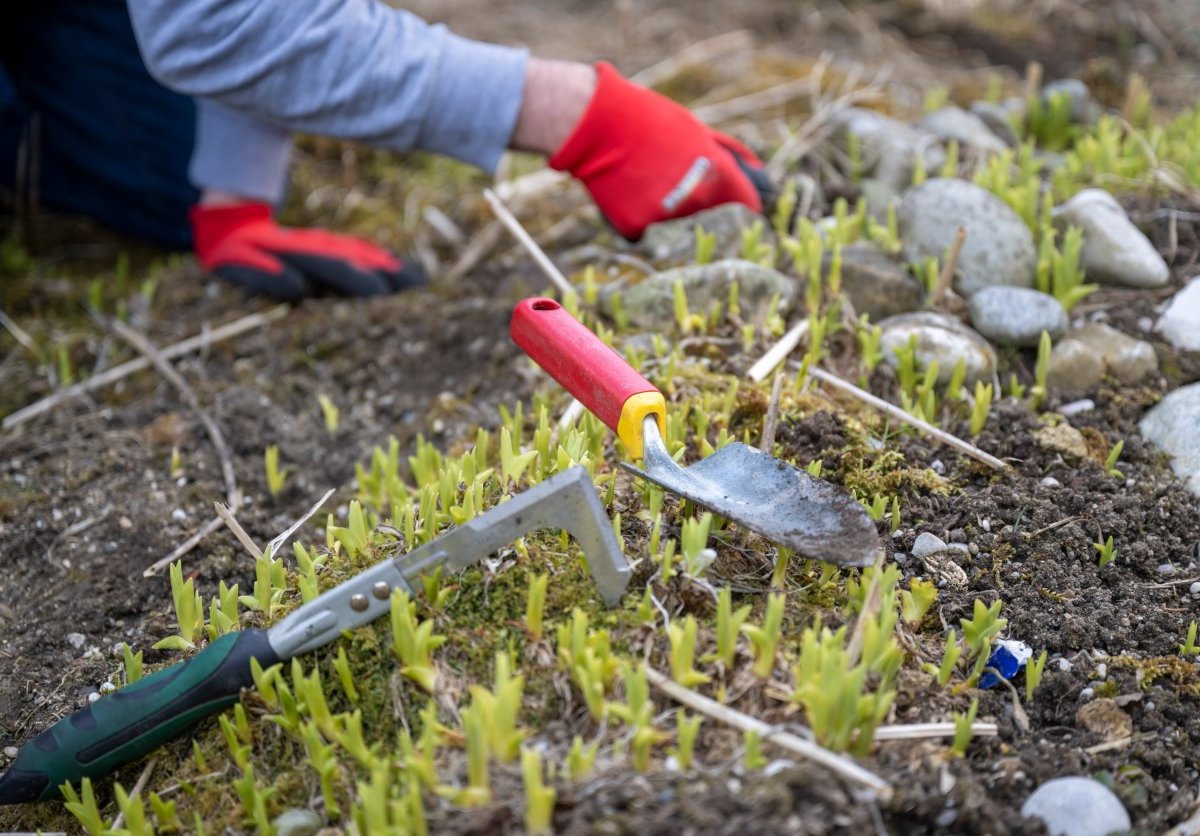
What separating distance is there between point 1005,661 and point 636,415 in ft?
2.27

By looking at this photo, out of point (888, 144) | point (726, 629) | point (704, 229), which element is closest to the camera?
point (726, 629)

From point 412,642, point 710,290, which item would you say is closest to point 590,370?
point 412,642

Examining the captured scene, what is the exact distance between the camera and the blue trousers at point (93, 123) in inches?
127

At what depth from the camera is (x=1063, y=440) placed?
2.12 m

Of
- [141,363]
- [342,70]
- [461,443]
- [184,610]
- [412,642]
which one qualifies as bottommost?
[141,363]

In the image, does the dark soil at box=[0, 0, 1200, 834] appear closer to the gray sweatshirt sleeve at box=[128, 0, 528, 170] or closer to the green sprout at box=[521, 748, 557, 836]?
the green sprout at box=[521, 748, 557, 836]

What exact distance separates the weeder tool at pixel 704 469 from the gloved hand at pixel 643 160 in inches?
35.6

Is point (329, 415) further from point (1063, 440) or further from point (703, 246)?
point (1063, 440)

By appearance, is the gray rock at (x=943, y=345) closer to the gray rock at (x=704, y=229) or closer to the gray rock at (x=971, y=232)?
the gray rock at (x=971, y=232)

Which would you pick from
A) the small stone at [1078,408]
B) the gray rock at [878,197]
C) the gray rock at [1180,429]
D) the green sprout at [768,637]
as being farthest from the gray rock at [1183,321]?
the green sprout at [768,637]

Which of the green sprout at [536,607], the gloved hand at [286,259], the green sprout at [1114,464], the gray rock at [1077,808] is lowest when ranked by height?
the gloved hand at [286,259]

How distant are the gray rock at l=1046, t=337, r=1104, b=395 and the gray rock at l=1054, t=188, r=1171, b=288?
13.0 inches

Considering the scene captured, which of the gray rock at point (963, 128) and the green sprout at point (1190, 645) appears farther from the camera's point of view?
the gray rock at point (963, 128)

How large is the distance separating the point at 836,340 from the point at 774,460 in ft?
2.39
